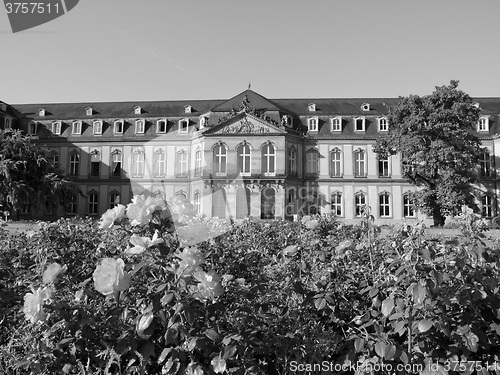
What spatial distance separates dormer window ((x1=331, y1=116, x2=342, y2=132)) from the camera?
1474 inches

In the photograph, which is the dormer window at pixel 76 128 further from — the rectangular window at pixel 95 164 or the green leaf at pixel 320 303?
the green leaf at pixel 320 303

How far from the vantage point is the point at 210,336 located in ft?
8.23

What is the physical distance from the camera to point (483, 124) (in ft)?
121

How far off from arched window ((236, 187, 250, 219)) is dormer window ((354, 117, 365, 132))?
11.3 m

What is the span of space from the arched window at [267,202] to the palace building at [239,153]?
81 mm

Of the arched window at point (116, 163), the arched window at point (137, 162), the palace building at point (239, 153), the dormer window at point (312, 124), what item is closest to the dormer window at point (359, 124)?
the palace building at point (239, 153)

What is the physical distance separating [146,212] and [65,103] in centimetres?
4491

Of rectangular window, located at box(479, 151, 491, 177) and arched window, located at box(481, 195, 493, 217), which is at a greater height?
rectangular window, located at box(479, 151, 491, 177)

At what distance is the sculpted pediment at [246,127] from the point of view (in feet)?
113

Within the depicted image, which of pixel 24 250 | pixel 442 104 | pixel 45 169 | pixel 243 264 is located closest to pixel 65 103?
pixel 45 169

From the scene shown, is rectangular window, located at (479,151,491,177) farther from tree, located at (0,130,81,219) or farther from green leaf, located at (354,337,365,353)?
green leaf, located at (354,337,365,353)

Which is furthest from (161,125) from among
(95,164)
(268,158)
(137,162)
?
(268,158)

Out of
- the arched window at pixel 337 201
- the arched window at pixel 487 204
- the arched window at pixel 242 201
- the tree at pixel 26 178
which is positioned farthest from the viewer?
the arched window at pixel 337 201

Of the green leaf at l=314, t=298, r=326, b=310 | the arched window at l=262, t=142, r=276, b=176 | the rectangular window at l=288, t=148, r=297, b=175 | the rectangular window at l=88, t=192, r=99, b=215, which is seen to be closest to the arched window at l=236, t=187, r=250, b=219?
the arched window at l=262, t=142, r=276, b=176
